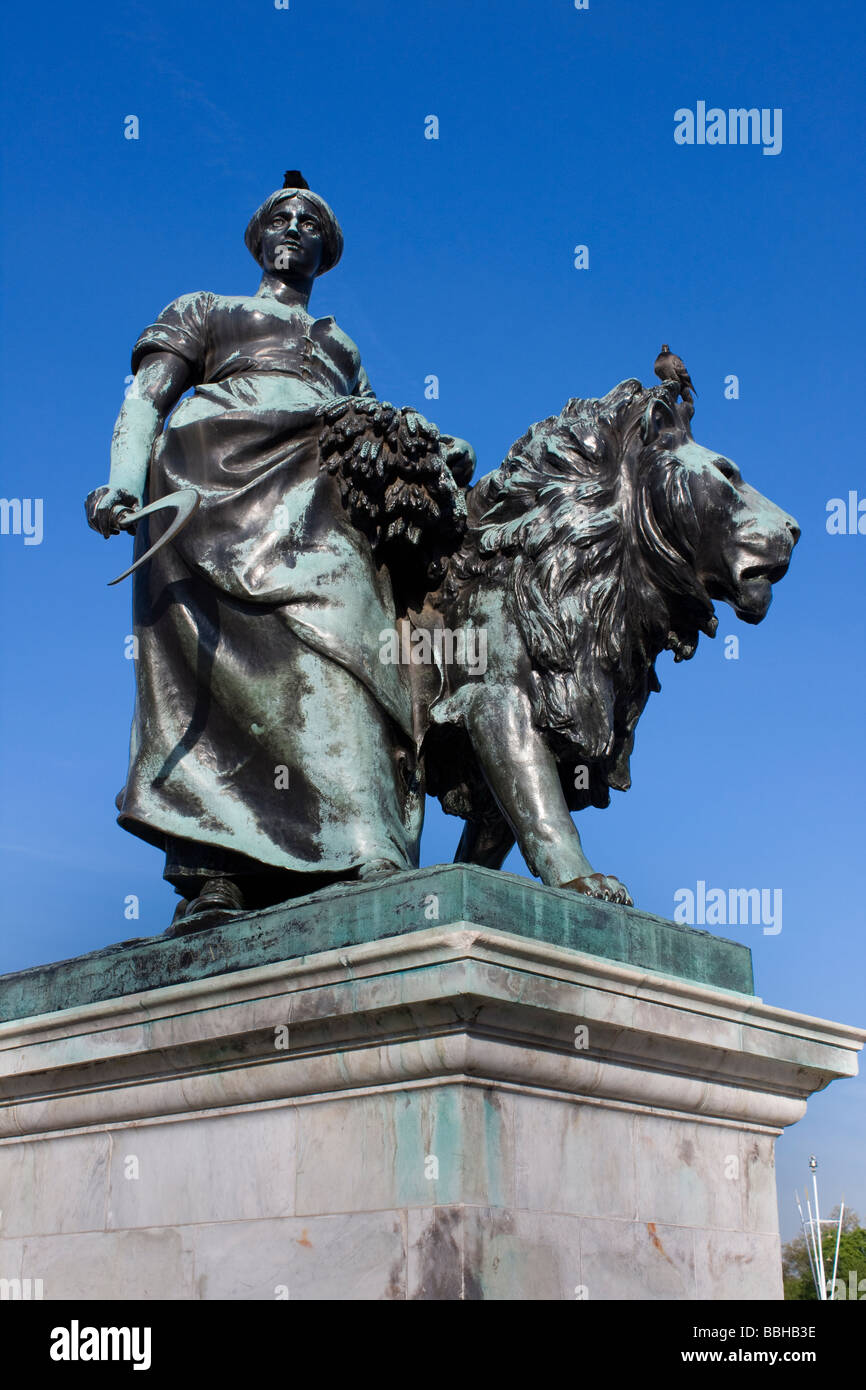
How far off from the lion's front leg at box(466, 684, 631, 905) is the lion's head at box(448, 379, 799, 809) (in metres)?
0.11

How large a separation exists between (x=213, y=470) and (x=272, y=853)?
6.15 ft

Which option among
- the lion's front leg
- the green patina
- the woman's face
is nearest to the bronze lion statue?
the lion's front leg

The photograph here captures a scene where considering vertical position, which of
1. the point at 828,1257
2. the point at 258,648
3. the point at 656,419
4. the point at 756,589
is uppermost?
the point at 656,419

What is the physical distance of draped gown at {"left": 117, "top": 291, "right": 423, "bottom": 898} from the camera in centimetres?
604

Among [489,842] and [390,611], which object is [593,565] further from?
[489,842]

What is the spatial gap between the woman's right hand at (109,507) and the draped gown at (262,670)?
0.17 m

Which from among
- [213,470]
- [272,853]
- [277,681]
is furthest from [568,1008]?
[213,470]

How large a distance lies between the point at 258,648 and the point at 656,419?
6.85ft

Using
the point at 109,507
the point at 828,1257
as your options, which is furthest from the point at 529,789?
the point at 828,1257

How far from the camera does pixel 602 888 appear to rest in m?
5.58

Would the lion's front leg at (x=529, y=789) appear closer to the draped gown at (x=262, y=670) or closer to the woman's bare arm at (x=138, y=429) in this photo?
the draped gown at (x=262, y=670)

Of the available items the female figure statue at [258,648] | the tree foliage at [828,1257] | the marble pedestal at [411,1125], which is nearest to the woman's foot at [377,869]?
the female figure statue at [258,648]

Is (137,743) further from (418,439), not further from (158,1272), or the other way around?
(158,1272)
